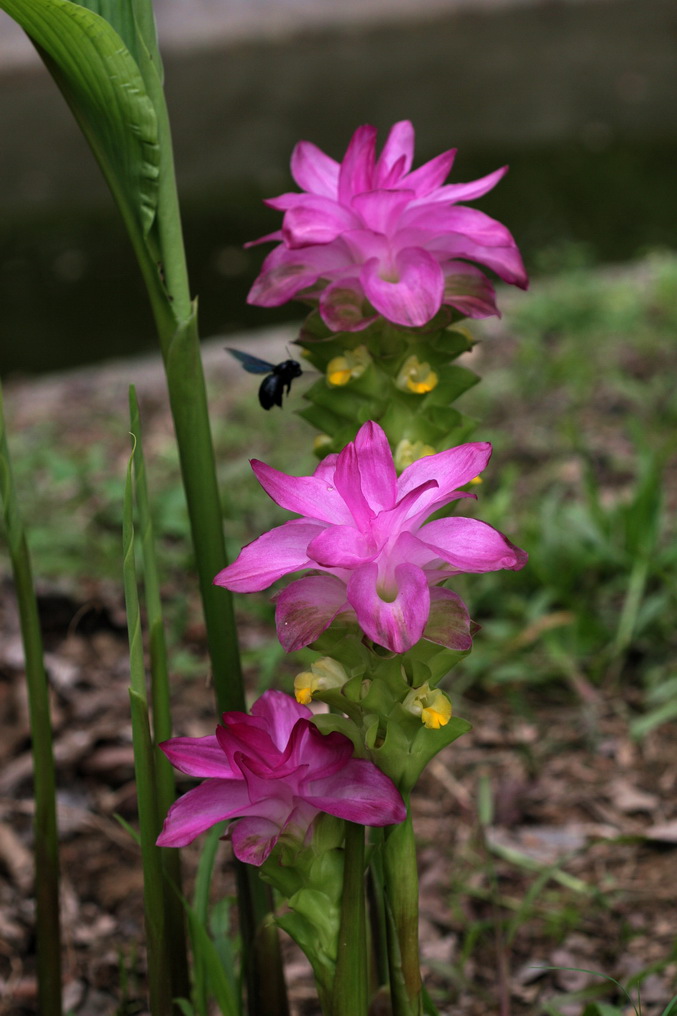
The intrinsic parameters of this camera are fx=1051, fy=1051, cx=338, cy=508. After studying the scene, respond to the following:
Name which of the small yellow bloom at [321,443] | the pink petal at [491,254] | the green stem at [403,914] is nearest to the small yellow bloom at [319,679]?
the green stem at [403,914]

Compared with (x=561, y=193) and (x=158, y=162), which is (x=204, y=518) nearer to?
(x=158, y=162)

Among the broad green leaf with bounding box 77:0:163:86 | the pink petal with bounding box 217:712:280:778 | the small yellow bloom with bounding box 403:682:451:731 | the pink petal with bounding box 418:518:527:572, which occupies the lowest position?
the pink petal with bounding box 217:712:280:778

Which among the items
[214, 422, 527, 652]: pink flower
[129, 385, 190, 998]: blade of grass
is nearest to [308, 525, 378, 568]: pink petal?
[214, 422, 527, 652]: pink flower

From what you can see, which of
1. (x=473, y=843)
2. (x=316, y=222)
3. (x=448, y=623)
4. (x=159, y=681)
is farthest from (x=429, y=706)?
(x=473, y=843)

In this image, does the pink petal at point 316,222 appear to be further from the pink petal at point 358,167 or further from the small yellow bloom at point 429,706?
the small yellow bloom at point 429,706

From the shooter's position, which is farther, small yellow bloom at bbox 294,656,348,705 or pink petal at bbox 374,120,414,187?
pink petal at bbox 374,120,414,187

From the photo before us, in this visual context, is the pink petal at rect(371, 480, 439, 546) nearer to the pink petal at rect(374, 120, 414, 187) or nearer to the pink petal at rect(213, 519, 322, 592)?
A: the pink petal at rect(213, 519, 322, 592)
